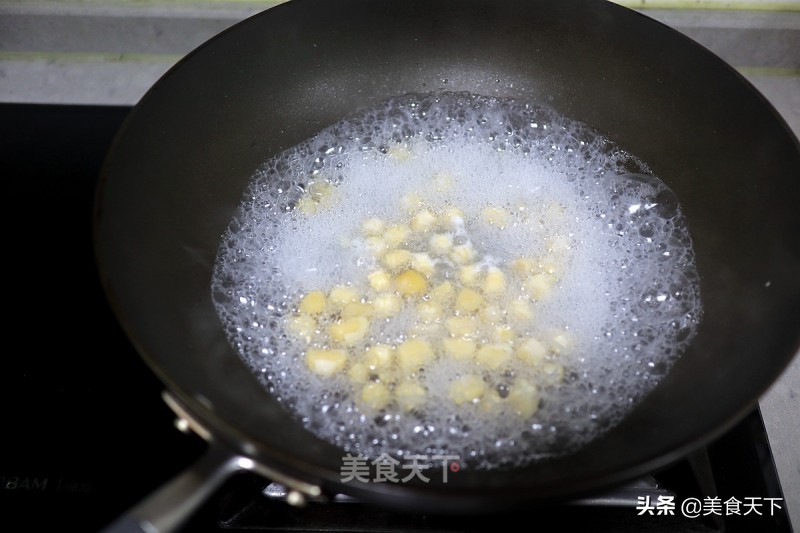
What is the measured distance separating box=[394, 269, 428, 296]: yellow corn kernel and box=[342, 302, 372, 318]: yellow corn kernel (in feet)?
0.16

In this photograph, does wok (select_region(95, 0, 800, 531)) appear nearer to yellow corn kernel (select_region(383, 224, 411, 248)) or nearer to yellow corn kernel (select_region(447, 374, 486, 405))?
yellow corn kernel (select_region(447, 374, 486, 405))

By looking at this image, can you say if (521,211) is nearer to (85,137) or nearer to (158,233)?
(158,233)

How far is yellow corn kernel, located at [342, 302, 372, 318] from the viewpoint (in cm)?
89

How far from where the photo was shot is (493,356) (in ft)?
2.76

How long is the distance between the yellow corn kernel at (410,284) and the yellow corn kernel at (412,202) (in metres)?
0.14

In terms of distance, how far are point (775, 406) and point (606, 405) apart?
0.26m

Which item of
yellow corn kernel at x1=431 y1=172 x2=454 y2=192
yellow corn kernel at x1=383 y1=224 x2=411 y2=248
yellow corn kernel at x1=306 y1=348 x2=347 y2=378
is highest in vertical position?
yellow corn kernel at x1=431 y1=172 x2=454 y2=192

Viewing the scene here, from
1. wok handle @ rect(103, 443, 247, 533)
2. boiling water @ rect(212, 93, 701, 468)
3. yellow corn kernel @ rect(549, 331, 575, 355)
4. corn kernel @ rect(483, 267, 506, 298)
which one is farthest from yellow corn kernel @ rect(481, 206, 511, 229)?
wok handle @ rect(103, 443, 247, 533)

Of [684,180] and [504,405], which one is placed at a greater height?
[684,180]

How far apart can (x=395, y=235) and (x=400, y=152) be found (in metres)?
0.16

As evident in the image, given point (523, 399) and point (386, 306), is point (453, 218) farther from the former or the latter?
point (523, 399)

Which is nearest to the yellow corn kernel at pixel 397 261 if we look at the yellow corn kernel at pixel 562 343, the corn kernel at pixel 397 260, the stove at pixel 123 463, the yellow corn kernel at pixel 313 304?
the corn kernel at pixel 397 260

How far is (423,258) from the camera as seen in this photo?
3.14 feet

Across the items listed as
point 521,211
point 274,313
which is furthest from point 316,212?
point 521,211
